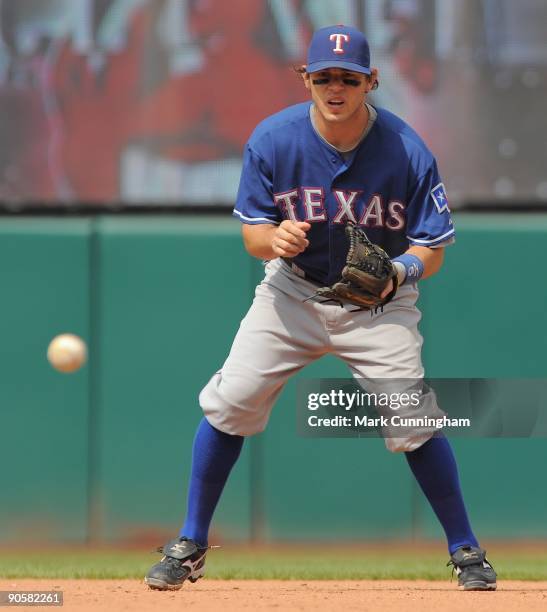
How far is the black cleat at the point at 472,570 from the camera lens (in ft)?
13.6

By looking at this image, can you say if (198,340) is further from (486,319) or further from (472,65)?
(472,65)

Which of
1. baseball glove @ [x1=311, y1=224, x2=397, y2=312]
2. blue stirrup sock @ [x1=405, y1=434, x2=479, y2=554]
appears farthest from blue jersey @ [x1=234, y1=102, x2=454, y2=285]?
blue stirrup sock @ [x1=405, y1=434, x2=479, y2=554]

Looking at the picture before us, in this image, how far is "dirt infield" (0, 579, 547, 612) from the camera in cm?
402

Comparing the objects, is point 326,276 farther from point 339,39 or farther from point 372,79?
point 339,39

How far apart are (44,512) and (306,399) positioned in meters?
1.44

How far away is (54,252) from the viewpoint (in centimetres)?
582

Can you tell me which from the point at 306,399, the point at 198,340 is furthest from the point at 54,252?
the point at 306,399

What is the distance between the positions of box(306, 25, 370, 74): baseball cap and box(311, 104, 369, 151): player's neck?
162 millimetres

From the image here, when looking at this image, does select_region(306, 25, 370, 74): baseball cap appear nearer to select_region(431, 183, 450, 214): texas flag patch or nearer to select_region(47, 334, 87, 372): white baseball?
select_region(431, 183, 450, 214): texas flag patch

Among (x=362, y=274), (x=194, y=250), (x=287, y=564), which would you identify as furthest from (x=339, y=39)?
(x=287, y=564)

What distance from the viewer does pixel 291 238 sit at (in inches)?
151

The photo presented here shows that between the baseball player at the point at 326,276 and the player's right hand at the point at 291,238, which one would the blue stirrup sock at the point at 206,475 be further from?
the player's right hand at the point at 291,238

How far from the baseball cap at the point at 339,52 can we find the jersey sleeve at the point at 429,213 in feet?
1.24

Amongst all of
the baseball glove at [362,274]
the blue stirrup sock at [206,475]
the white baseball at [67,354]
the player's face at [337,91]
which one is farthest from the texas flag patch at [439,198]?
the white baseball at [67,354]
